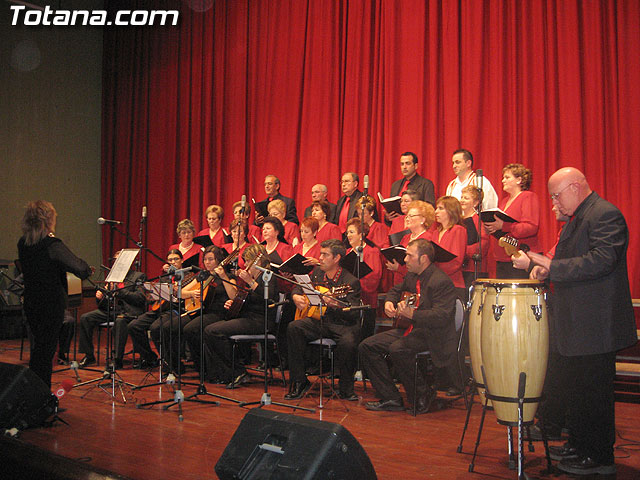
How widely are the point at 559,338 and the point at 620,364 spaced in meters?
2.15

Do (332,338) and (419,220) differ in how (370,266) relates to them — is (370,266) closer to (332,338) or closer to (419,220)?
(419,220)

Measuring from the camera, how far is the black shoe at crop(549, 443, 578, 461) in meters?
3.22

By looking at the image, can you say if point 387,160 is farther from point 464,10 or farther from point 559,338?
point 559,338

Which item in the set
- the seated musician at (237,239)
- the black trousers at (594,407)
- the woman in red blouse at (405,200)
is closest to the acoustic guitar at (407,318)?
the woman in red blouse at (405,200)

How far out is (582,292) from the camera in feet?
9.98

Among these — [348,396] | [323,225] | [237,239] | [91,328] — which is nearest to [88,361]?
[91,328]

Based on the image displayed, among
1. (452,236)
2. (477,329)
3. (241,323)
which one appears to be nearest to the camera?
(477,329)

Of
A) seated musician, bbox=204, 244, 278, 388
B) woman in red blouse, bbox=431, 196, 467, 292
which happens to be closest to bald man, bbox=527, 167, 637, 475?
woman in red blouse, bbox=431, 196, 467, 292

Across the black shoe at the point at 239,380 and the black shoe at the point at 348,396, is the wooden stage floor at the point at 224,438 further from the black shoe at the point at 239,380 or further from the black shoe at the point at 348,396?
the black shoe at the point at 239,380

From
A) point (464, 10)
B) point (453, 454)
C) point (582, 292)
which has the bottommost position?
point (453, 454)

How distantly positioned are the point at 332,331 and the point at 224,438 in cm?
149

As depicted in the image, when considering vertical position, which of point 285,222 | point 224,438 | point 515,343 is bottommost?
point 224,438

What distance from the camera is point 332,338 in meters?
4.95

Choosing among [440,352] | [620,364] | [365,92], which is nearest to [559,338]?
[440,352]
